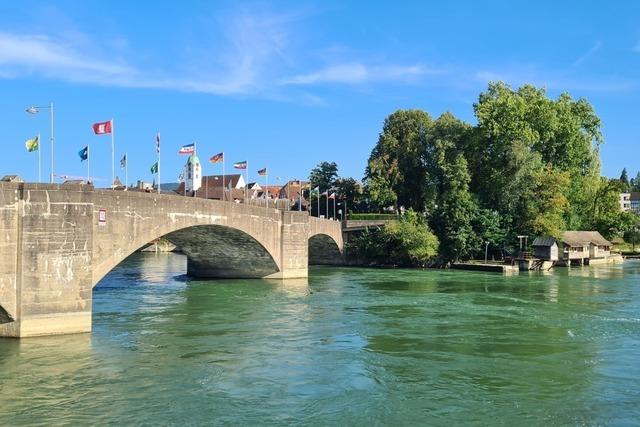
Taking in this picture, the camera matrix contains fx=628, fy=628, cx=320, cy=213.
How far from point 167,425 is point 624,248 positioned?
10994cm

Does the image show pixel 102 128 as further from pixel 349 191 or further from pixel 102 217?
pixel 349 191

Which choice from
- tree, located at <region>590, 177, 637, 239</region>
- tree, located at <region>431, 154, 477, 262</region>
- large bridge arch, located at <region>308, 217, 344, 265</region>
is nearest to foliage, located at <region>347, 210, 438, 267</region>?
tree, located at <region>431, 154, 477, 262</region>

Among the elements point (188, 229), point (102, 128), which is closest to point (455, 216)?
point (188, 229)

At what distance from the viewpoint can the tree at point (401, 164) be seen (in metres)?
80.6

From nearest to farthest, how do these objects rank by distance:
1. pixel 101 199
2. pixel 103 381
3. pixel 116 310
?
pixel 103 381 < pixel 101 199 < pixel 116 310

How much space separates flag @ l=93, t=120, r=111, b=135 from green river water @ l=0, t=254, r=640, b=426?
29.9 ft

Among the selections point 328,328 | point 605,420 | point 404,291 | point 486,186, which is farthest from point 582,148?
point 605,420

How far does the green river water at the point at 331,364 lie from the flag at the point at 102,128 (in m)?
9.12

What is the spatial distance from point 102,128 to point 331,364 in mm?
18203

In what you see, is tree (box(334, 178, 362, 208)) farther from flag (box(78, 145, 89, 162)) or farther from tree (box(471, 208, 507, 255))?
flag (box(78, 145, 89, 162))

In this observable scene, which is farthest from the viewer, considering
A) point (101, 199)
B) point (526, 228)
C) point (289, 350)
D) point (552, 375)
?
point (526, 228)

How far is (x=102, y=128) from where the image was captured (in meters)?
31.8

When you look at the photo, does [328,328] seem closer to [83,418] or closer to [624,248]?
[83,418]

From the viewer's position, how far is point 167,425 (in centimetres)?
1490
